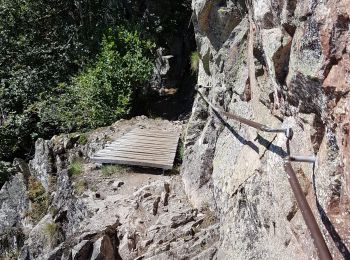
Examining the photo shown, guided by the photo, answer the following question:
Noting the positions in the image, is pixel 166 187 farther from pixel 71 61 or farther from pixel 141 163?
pixel 71 61

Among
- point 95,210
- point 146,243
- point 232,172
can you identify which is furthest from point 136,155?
point 232,172

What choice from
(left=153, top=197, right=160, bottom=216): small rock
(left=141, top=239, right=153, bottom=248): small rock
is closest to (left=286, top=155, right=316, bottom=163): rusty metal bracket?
(left=141, top=239, right=153, bottom=248): small rock

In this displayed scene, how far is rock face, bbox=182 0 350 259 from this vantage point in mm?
3457

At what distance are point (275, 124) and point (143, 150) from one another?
6.54m

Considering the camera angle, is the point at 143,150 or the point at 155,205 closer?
the point at 155,205

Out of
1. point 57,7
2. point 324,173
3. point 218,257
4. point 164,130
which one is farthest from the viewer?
point 57,7

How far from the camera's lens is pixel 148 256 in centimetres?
714

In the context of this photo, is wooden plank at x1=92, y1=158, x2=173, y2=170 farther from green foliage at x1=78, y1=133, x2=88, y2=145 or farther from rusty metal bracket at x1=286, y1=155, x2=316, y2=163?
rusty metal bracket at x1=286, y1=155, x2=316, y2=163

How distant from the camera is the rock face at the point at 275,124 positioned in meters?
3.46

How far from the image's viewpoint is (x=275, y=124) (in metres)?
5.10

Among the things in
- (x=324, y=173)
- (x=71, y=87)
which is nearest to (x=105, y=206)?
(x=324, y=173)

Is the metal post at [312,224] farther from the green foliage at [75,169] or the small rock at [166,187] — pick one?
the green foliage at [75,169]

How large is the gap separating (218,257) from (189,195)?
2.61m

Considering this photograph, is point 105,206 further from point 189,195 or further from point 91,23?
point 91,23
